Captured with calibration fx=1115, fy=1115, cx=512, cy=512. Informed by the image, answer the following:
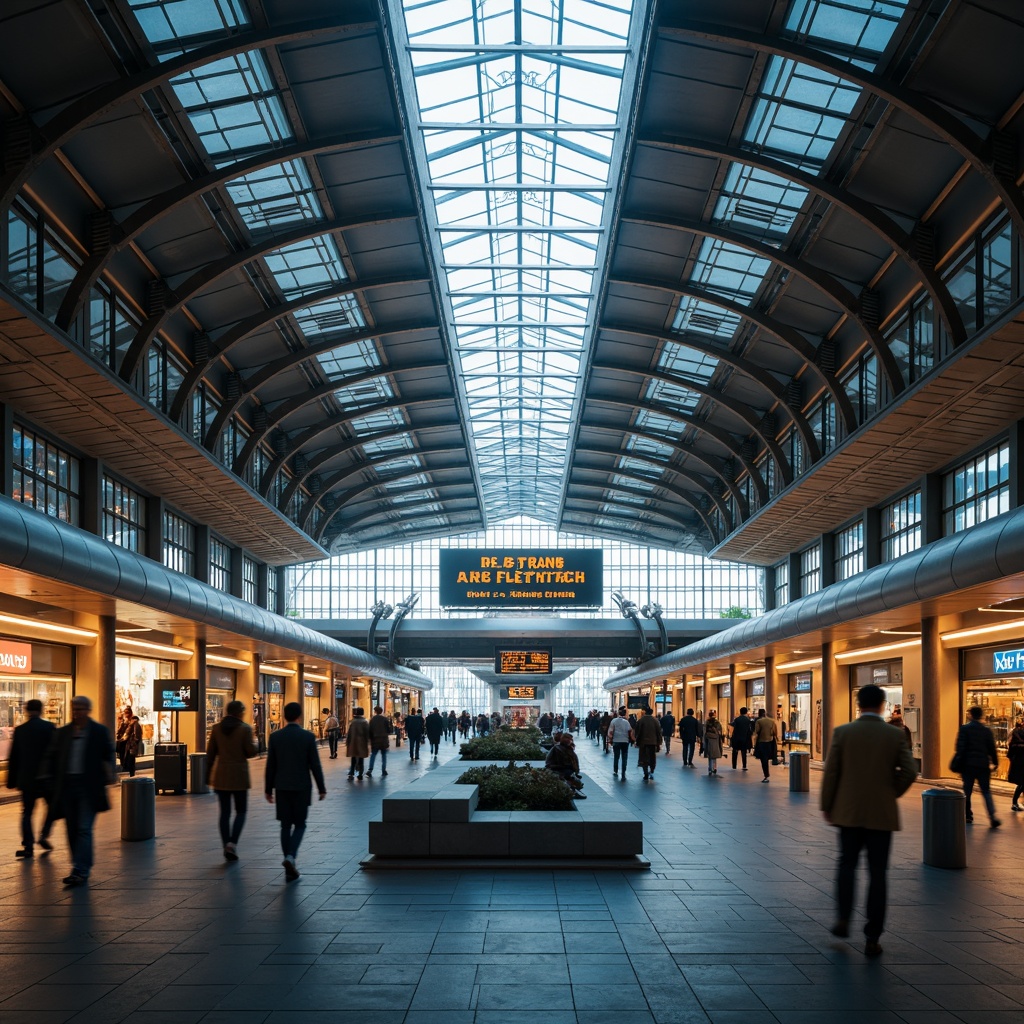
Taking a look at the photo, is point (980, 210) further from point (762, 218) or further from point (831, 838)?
point (831, 838)

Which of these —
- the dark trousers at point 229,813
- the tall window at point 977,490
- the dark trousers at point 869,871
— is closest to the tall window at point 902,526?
the tall window at point 977,490

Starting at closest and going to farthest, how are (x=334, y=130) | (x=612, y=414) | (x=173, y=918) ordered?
(x=173, y=918) → (x=334, y=130) → (x=612, y=414)

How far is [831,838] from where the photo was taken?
14.6m

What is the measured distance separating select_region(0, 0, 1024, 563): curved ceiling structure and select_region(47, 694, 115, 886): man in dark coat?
8222 mm

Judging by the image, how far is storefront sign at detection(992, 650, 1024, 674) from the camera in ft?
74.3

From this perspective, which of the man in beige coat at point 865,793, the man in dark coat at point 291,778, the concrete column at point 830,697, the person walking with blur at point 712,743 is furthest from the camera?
the concrete column at point 830,697

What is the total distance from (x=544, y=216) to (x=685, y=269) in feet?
12.5

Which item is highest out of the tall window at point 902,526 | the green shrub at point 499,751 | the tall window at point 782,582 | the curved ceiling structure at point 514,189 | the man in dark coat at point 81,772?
the curved ceiling structure at point 514,189

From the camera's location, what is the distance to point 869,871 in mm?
7914

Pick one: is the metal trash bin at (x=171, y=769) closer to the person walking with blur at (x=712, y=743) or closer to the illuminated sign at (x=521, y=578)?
the person walking with blur at (x=712, y=743)

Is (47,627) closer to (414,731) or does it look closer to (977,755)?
(414,731)

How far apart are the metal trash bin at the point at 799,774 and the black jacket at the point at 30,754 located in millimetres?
15091

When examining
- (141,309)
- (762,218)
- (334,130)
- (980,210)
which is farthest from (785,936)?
(141,309)

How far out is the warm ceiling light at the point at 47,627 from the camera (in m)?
22.8
